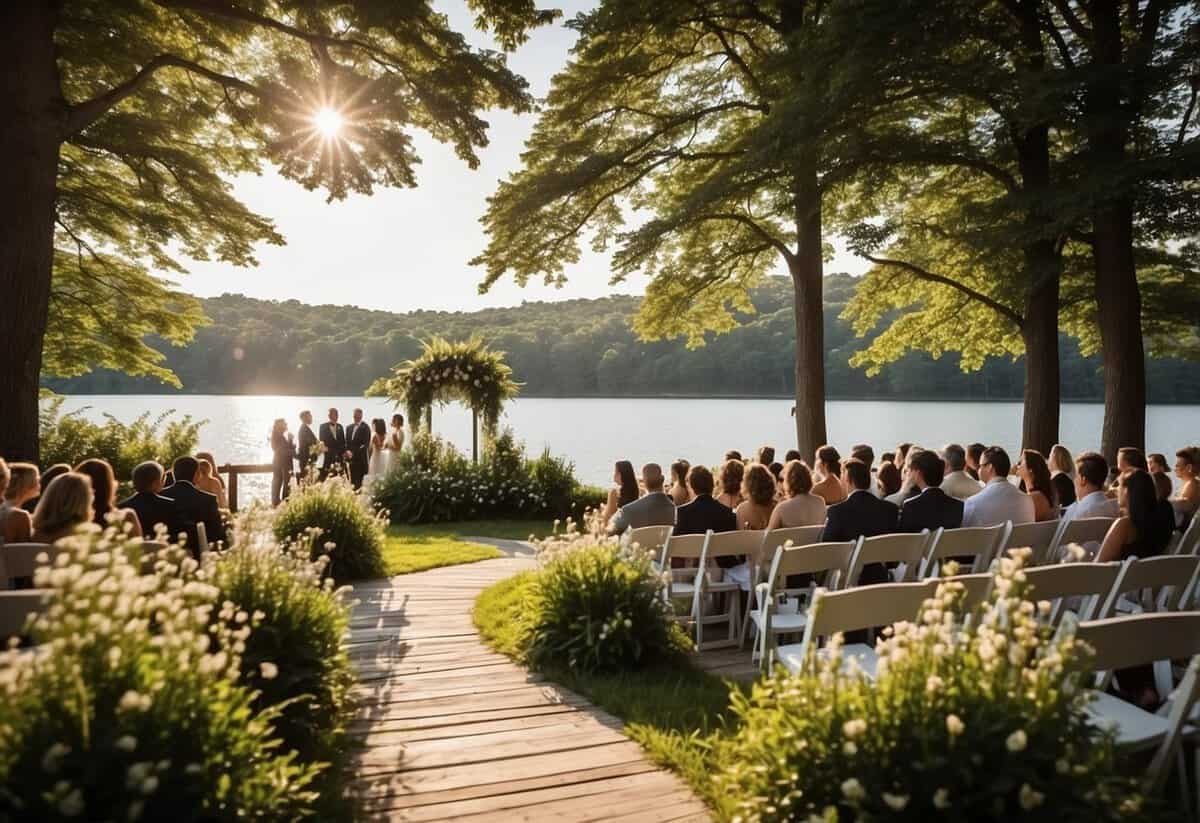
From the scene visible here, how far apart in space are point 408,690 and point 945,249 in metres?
15.9

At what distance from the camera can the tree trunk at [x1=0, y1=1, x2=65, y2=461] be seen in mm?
8109

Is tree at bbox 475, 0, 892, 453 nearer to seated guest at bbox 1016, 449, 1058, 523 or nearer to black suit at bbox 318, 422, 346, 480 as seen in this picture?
black suit at bbox 318, 422, 346, 480

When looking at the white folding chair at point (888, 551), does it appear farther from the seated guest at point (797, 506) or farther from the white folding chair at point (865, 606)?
the white folding chair at point (865, 606)

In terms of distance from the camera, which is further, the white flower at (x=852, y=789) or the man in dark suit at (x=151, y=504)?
the man in dark suit at (x=151, y=504)

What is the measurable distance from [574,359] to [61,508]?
2459 inches

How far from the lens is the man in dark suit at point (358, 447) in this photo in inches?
654

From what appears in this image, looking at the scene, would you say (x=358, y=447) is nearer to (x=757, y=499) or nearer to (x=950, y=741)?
(x=757, y=499)

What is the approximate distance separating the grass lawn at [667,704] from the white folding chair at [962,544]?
67.0 inches

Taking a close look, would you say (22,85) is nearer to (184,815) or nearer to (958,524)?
(184,815)

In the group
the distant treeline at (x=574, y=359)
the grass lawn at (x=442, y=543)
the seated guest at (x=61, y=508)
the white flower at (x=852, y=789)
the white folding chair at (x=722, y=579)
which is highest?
the distant treeline at (x=574, y=359)

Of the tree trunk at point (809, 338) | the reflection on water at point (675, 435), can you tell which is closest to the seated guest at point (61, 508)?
the reflection on water at point (675, 435)

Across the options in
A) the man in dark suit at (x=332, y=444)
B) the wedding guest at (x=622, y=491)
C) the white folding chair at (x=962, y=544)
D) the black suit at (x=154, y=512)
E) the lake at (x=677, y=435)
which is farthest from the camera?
the lake at (x=677, y=435)

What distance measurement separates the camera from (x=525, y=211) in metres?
14.9

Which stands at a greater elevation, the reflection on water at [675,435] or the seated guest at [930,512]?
the seated guest at [930,512]
